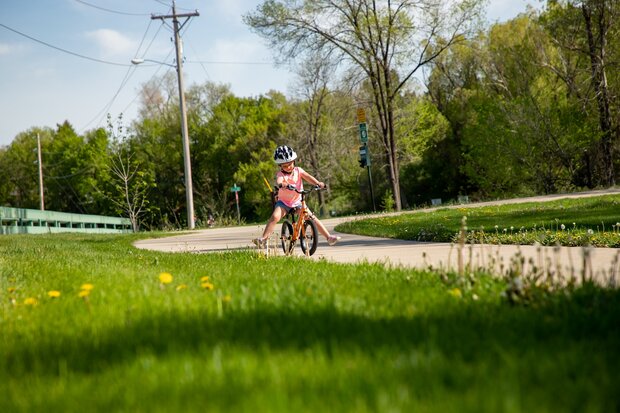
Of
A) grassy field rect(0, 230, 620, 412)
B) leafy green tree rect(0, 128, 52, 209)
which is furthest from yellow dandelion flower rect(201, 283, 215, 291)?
leafy green tree rect(0, 128, 52, 209)

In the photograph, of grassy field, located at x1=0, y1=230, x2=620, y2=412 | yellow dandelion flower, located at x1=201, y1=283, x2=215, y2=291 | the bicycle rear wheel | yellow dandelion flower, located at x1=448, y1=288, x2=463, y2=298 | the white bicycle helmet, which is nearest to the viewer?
grassy field, located at x1=0, y1=230, x2=620, y2=412

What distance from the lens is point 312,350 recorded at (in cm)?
226

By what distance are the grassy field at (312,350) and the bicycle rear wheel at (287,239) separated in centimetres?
463

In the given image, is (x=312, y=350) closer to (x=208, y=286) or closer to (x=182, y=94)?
(x=208, y=286)

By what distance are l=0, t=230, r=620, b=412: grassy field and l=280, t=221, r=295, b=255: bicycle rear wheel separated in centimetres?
463

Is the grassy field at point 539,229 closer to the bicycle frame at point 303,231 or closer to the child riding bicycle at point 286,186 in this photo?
the bicycle frame at point 303,231

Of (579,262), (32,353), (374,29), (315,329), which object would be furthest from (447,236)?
(374,29)

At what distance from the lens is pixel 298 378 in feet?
6.32

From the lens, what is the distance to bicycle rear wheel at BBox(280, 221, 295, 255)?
8660 millimetres

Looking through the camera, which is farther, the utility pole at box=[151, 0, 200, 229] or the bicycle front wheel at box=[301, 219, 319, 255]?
the utility pole at box=[151, 0, 200, 229]

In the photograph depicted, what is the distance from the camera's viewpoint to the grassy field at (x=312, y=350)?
69.4 inches

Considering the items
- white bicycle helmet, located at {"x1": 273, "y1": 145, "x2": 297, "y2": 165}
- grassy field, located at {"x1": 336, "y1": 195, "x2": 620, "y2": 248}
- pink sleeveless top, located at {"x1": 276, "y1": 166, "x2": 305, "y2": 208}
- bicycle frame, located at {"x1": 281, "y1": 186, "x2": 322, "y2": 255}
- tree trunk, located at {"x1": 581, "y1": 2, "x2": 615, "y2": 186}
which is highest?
tree trunk, located at {"x1": 581, "y1": 2, "x2": 615, "y2": 186}

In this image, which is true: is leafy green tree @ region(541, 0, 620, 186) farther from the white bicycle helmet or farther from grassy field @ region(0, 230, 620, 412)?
grassy field @ region(0, 230, 620, 412)

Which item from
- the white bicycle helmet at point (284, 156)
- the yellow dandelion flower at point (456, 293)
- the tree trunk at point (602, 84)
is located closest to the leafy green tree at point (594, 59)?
the tree trunk at point (602, 84)
